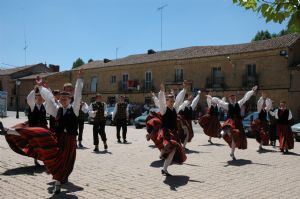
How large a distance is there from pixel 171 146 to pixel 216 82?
2954 centimetres

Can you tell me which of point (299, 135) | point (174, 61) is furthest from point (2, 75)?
point (299, 135)

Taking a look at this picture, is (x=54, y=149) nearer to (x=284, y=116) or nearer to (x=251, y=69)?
(x=284, y=116)

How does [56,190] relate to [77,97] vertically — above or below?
below

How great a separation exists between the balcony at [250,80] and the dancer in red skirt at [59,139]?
95.1 ft

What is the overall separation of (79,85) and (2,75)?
66.6m

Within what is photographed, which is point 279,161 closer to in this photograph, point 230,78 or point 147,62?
point 230,78

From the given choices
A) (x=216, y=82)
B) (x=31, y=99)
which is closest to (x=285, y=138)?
(x=31, y=99)

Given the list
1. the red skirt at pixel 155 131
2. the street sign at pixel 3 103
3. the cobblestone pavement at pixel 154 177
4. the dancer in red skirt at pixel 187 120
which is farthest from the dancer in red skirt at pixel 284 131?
the street sign at pixel 3 103

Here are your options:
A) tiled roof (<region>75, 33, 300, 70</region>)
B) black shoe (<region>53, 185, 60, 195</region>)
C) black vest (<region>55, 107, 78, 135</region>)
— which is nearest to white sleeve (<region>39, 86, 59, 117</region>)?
black vest (<region>55, 107, 78, 135</region>)

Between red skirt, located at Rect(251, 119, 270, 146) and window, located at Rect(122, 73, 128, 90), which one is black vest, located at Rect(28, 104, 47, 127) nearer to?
red skirt, located at Rect(251, 119, 270, 146)

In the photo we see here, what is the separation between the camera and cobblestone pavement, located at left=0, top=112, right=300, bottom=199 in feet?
22.2

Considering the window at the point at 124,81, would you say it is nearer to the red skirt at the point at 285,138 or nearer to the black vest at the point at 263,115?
the black vest at the point at 263,115

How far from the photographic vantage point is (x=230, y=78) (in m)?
35.8

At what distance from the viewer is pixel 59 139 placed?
6.70 meters
